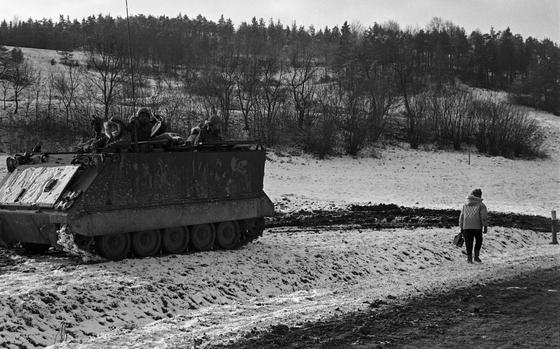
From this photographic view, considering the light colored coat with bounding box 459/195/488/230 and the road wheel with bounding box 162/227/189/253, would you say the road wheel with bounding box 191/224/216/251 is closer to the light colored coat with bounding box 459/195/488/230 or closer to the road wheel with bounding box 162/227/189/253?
the road wheel with bounding box 162/227/189/253

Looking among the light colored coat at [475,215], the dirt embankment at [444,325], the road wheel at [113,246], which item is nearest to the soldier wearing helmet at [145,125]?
the road wheel at [113,246]

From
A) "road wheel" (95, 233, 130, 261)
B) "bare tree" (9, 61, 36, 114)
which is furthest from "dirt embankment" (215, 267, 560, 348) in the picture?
"bare tree" (9, 61, 36, 114)

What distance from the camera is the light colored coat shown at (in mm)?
14398

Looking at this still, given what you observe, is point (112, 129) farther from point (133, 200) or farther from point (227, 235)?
point (227, 235)

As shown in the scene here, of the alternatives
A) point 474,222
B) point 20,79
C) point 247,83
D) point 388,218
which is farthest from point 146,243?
point 20,79

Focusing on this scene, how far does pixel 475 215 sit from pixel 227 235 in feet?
17.1

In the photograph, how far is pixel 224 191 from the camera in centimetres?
1377

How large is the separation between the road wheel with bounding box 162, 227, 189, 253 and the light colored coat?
19.4 ft

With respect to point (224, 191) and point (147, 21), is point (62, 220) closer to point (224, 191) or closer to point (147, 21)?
point (224, 191)

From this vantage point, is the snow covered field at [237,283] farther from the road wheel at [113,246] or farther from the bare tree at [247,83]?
the bare tree at [247,83]

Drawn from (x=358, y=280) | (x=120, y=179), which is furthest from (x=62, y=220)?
(x=358, y=280)

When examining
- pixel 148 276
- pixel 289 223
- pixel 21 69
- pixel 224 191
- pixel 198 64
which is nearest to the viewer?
pixel 148 276

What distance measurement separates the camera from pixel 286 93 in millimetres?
56094

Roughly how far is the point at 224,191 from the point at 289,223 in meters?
5.63
